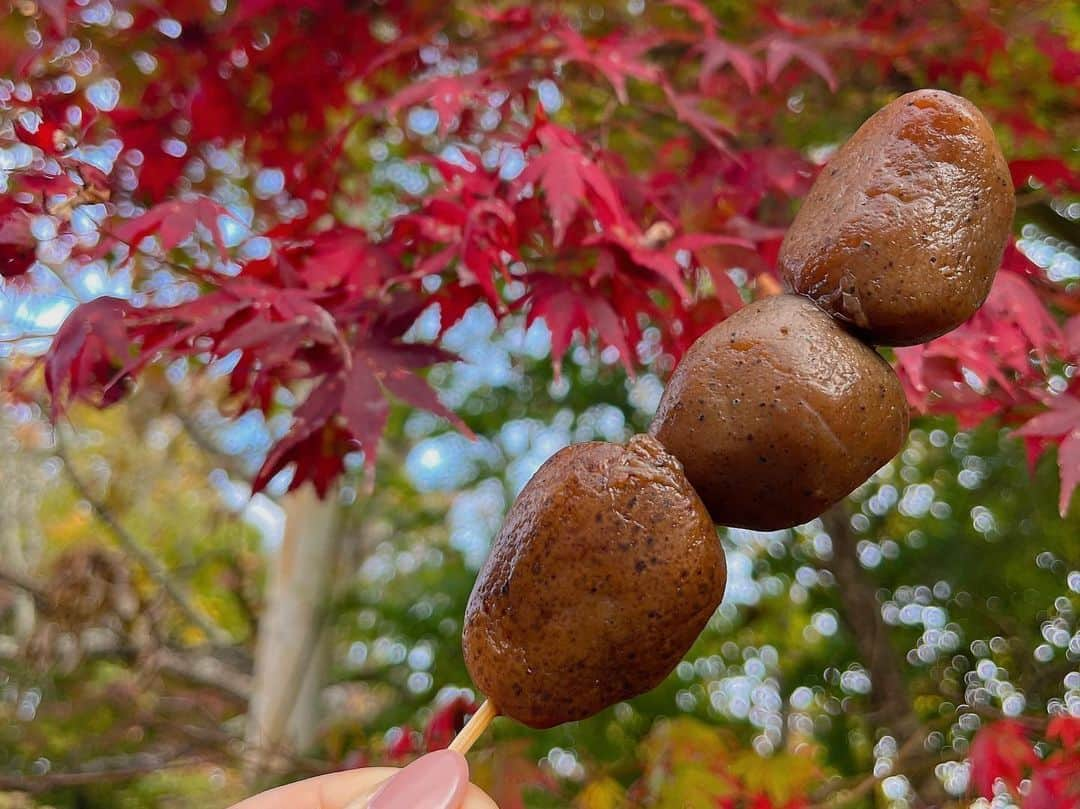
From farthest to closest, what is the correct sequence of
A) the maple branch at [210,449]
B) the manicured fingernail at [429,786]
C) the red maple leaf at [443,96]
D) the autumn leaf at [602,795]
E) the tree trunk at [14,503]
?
the tree trunk at [14,503] < the maple branch at [210,449] < the autumn leaf at [602,795] < the red maple leaf at [443,96] < the manicured fingernail at [429,786]

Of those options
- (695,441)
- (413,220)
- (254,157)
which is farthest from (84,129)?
(695,441)

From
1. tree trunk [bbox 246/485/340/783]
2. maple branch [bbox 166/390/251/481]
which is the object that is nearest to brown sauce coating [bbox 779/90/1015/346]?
tree trunk [bbox 246/485/340/783]

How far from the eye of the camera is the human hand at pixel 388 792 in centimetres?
83

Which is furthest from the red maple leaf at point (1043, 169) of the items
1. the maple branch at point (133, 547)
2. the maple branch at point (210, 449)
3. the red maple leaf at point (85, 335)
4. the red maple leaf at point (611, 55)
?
the maple branch at point (210, 449)

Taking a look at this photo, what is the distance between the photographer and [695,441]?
2.92ft

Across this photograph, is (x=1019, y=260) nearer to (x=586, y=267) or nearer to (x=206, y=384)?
(x=586, y=267)

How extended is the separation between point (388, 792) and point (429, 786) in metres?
0.04

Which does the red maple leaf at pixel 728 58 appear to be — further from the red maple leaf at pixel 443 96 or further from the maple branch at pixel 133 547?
the maple branch at pixel 133 547

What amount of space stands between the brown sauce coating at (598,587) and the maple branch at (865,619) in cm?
251

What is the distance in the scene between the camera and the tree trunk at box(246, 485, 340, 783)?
122 inches

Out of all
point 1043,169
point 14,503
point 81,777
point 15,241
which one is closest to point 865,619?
point 1043,169

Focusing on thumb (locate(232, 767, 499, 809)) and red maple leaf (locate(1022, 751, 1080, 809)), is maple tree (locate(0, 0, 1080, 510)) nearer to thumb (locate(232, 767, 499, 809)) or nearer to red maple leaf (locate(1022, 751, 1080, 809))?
thumb (locate(232, 767, 499, 809))

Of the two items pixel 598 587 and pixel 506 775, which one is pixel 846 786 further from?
pixel 598 587

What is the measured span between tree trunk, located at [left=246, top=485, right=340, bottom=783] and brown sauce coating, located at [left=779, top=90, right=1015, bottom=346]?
2531mm
